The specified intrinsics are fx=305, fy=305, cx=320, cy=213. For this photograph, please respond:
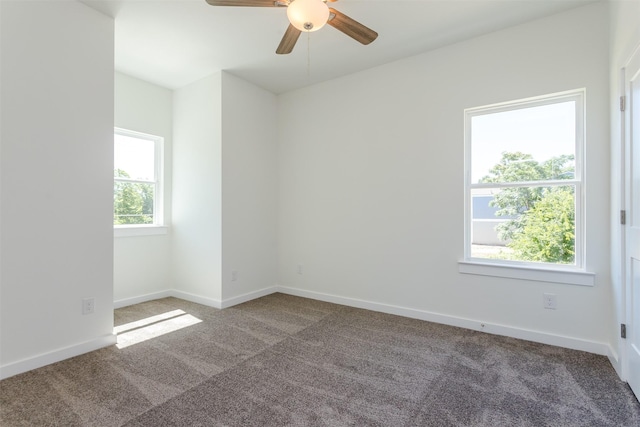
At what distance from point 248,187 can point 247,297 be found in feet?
4.62

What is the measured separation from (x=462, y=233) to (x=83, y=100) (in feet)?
11.6

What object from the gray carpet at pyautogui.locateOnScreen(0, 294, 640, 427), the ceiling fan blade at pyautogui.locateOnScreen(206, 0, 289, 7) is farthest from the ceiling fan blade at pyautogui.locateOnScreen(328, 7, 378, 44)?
the gray carpet at pyautogui.locateOnScreen(0, 294, 640, 427)

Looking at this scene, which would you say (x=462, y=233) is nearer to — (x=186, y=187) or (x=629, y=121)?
(x=629, y=121)

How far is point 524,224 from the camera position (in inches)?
110

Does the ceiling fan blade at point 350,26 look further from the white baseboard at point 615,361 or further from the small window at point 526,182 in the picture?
the white baseboard at point 615,361

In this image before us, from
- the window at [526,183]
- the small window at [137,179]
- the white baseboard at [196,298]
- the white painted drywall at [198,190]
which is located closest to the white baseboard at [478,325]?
the window at [526,183]

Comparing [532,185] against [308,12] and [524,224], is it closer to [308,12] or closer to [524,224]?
[524,224]

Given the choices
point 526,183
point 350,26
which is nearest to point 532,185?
point 526,183

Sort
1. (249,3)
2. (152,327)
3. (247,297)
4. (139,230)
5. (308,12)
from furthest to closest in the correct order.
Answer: (247,297), (139,230), (152,327), (249,3), (308,12)

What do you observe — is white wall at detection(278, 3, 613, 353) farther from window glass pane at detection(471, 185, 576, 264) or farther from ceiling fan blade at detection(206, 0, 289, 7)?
ceiling fan blade at detection(206, 0, 289, 7)

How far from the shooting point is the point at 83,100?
2488 millimetres

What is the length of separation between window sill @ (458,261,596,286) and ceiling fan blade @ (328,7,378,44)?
219 centimetres

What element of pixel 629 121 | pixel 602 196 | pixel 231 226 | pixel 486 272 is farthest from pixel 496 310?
pixel 231 226

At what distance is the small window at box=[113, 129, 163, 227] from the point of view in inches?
145
